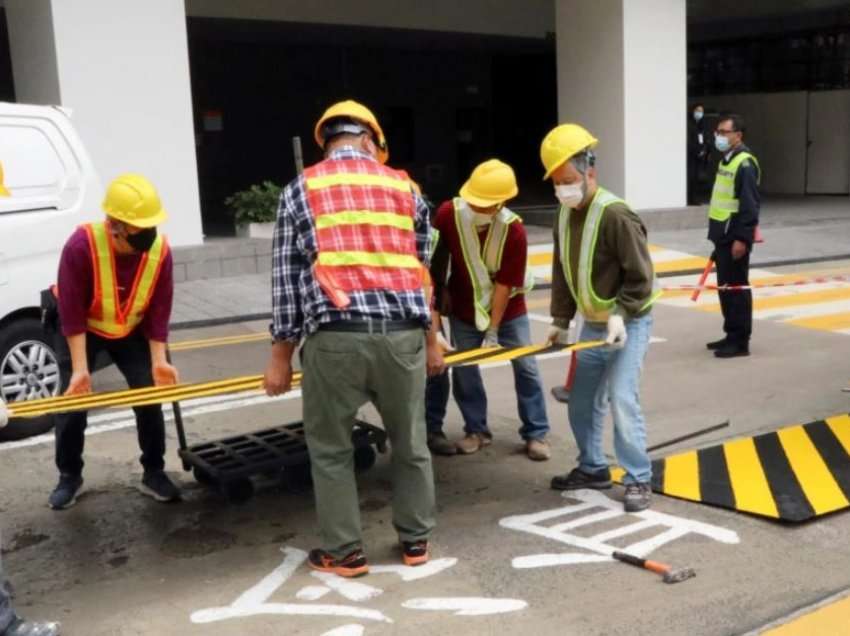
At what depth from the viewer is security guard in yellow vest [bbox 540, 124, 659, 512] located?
4820 millimetres

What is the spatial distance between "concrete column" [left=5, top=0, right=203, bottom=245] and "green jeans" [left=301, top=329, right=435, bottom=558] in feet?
31.1

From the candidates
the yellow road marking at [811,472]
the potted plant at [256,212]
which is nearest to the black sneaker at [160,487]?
the yellow road marking at [811,472]

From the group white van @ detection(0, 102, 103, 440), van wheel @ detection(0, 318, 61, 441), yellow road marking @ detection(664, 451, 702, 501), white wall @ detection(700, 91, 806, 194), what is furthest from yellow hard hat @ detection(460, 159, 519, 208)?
white wall @ detection(700, 91, 806, 194)

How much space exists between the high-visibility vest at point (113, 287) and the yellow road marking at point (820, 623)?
3155mm

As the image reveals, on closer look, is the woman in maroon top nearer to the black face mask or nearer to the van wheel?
the black face mask

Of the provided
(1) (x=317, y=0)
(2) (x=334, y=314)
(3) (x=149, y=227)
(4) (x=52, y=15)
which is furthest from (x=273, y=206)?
(2) (x=334, y=314)

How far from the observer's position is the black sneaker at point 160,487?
208 inches

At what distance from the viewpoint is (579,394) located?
5215 millimetres

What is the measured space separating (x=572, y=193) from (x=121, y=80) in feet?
30.9

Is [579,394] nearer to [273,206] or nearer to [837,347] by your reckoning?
[837,347]

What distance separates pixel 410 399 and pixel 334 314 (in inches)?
19.4

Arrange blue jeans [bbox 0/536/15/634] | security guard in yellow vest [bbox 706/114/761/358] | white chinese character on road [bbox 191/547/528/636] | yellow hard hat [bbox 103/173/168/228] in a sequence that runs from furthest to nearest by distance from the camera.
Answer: security guard in yellow vest [bbox 706/114/761/358], yellow hard hat [bbox 103/173/168/228], white chinese character on road [bbox 191/547/528/636], blue jeans [bbox 0/536/15/634]

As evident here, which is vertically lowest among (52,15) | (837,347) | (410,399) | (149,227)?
(837,347)

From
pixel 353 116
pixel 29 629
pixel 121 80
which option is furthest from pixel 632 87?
pixel 29 629
